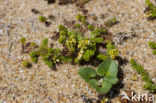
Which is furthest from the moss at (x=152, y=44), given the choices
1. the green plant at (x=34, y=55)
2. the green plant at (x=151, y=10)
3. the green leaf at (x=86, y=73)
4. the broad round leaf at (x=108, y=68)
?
the green plant at (x=34, y=55)

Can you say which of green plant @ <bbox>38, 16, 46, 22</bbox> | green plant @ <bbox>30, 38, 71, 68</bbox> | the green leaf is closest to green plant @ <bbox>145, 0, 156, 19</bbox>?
the green leaf

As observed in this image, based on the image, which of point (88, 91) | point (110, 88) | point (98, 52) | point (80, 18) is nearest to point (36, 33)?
point (80, 18)

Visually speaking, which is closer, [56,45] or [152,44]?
[152,44]

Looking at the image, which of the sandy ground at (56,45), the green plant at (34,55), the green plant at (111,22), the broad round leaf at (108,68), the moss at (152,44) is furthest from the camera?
the green plant at (111,22)

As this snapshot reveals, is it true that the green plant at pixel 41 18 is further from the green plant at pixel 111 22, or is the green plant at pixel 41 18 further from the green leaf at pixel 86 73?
the green leaf at pixel 86 73

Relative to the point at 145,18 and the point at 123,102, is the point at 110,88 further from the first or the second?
the point at 145,18

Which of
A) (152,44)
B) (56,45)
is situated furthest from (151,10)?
(56,45)

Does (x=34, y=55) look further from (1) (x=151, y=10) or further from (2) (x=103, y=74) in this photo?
(1) (x=151, y=10)
